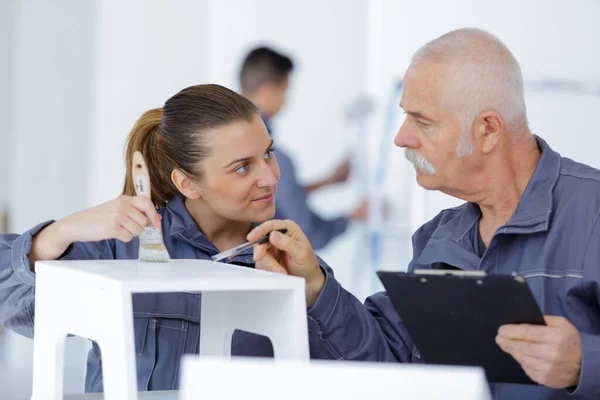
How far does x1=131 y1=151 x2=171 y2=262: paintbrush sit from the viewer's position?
5.43ft

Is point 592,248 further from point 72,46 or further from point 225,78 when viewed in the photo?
point 72,46

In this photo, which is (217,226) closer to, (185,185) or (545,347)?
(185,185)

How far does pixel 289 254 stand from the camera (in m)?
1.72

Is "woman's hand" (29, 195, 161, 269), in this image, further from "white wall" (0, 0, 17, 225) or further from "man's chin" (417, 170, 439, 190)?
"white wall" (0, 0, 17, 225)

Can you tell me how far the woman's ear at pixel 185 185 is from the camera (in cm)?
202

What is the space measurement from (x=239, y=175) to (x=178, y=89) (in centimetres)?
308

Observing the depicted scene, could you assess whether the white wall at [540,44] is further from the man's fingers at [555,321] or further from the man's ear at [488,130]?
the man's fingers at [555,321]

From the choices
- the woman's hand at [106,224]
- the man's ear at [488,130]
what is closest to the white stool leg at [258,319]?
the woman's hand at [106,224]

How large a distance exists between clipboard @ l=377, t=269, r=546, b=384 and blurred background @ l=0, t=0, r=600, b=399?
117 inches

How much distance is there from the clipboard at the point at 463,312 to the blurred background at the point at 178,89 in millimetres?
2964

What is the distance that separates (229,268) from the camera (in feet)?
5.16

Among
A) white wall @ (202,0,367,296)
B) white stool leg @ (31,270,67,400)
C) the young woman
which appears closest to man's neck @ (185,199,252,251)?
the young woman

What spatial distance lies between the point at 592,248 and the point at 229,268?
72 centimetres

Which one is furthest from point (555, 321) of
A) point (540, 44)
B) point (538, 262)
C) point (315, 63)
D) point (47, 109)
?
point (47, 109)
